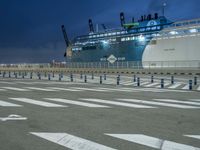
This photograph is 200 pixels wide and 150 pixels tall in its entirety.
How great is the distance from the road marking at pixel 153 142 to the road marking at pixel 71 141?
68 cm

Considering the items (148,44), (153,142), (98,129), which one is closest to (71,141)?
(98,129)

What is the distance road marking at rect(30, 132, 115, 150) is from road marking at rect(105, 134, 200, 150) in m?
0.68

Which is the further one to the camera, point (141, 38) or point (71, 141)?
point (141, 38)

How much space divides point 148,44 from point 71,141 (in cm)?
5357

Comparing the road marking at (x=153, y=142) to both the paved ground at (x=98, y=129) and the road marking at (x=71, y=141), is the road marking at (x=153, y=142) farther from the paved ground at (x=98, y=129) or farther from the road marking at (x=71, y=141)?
the road marking at (x=71, y=141)

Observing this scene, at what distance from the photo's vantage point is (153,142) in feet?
16.7

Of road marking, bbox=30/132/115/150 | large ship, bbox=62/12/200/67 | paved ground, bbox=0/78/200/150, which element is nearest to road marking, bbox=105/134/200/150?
paved ground, bbox=0/78/200/150

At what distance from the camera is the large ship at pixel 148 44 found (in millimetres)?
50531

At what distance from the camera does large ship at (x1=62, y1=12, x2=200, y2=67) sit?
50531 mm

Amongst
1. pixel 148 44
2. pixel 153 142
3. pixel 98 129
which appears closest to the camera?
pixel 153 142

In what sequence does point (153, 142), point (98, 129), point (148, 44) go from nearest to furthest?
point (153, 142), point (98, 129), point (148, 44)

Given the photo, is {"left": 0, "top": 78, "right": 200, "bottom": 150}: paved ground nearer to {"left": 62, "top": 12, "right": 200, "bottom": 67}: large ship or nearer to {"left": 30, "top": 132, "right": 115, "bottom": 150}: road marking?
{"left": 30, "top": 132, "right": 115, "bottom": 150}: road marking

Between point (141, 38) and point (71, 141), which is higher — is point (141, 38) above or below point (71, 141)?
above

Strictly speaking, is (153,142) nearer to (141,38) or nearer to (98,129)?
(98,129)
